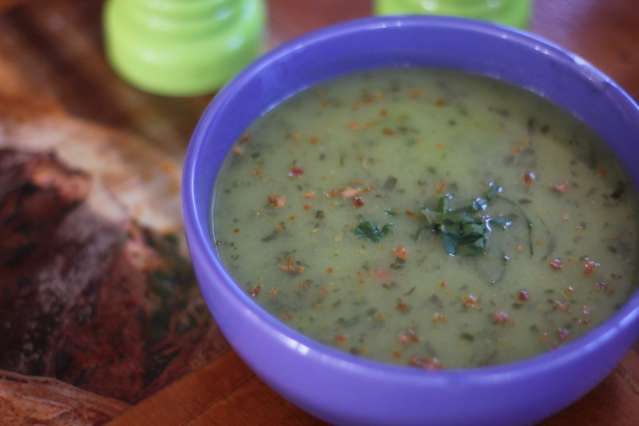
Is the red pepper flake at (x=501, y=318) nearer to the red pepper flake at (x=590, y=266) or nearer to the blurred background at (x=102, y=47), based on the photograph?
the red pepper flake at (x=590, y=266)

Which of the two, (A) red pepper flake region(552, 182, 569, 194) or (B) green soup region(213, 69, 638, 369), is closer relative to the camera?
(B) green soup region(213, 69, 638, 369)

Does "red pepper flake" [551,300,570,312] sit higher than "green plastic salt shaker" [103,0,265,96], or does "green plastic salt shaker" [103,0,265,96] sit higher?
"red pepper flake" [551,300,570,312]

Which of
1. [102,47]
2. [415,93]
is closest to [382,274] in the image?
[415,93]

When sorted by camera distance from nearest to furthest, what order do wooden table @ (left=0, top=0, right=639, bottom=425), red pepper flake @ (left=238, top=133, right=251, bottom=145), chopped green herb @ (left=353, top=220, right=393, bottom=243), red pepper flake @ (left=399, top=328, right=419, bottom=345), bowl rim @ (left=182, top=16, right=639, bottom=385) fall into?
bowl rim @ (left=182, top=16, right=639, bottom=385), red pepper flake @ (left=399, top=328, right=419, bottom=345), chopped green herb @ (left=353, top=220, right=393, bottom=243), red pepper flake @ (left=238, top=133, right=251, bottom=145), wooden table @ (left=0, top=0, right=639, bottom=425)

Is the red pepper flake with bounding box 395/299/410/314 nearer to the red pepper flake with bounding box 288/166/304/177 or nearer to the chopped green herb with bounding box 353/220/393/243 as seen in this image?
the chopped green herb with bounding box 353/220/393/243

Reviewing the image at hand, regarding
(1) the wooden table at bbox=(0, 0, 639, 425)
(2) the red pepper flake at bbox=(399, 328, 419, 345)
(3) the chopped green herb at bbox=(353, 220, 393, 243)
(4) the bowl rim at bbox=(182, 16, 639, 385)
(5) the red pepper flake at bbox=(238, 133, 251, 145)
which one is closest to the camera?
(4) the bowl rim at bbox=(182, 16, 639, 385)

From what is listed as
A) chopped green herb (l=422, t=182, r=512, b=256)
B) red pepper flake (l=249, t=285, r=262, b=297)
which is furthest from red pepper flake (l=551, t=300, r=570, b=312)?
red pepper flake (l=249, t=285, r=262, b=297)

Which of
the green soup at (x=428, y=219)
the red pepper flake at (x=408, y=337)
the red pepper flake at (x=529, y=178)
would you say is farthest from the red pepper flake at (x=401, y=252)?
the red pepper flake at (x=529, y=178)

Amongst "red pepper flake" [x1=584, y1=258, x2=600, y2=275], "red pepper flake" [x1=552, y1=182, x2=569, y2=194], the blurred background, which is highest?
"red pepper flake" [x1=552, y1=182, x2=569, y2=194]
